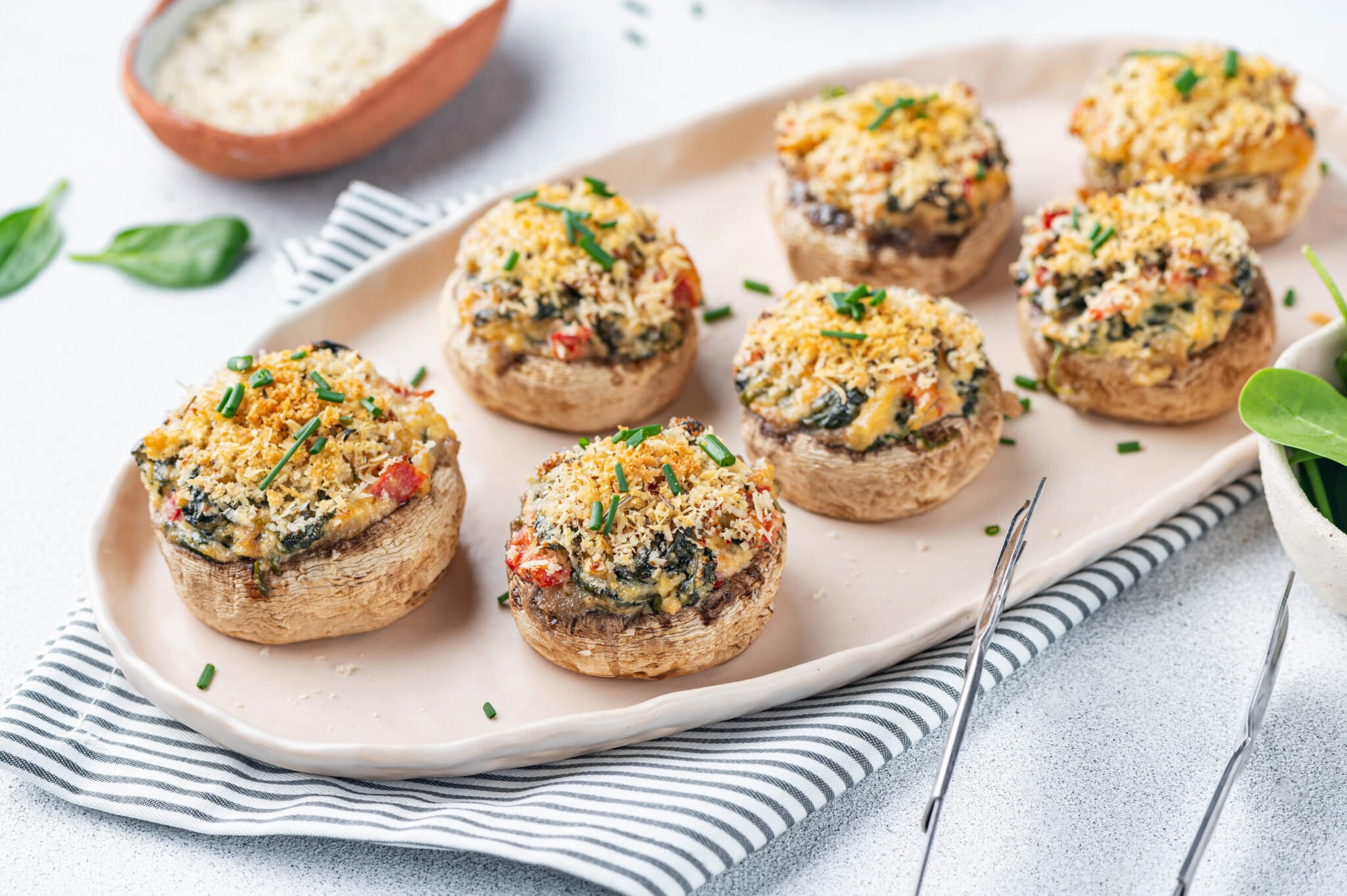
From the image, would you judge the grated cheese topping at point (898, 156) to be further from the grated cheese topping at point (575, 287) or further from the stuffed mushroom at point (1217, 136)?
the grated cheese topping at point (575, 287)

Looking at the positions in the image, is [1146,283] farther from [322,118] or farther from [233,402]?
[322,118]

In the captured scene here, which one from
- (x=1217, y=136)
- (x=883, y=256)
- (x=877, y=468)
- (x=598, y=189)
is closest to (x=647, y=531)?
(x=877, y=468)

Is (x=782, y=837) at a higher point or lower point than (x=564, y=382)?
lower

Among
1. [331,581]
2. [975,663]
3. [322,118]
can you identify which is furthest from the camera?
[322,118]

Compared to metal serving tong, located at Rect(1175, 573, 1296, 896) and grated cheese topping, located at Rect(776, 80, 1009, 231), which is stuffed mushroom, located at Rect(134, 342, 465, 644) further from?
metal serving tong, located at Rect(1175, 573, 1296, 896)

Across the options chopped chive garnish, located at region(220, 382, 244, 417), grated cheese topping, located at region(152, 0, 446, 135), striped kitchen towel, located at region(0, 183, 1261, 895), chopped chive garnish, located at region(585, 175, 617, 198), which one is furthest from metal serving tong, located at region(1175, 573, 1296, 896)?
grated cheese topping, located at region(152, 0, 446, 135)

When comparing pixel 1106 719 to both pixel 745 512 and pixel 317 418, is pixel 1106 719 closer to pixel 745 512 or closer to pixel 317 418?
pixel 745 512

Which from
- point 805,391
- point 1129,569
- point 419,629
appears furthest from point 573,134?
point 1129,569
